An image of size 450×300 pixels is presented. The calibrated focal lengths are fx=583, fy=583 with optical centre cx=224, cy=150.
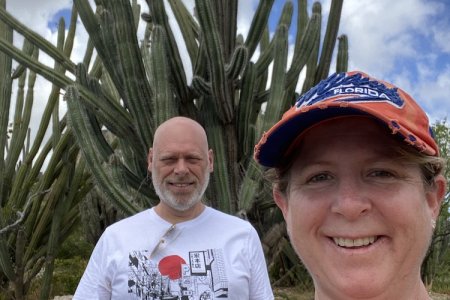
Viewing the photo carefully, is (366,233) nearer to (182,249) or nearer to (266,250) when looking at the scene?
(182,249)

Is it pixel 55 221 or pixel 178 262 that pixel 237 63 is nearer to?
pixel 178 262

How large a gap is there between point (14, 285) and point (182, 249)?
4980mm

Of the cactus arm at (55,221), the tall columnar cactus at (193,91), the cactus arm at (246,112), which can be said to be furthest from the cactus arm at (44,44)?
the cactus arm at (246,112)

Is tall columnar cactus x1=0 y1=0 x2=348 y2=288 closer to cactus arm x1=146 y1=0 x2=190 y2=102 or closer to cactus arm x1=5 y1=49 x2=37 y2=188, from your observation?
cactus arm x1=146 y1=0 x2=190 y2=102

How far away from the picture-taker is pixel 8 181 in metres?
7.31

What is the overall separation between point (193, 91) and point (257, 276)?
2.72 meters

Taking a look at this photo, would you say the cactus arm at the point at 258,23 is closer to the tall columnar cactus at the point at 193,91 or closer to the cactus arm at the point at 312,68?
the tall columnar cactus at the point at 193,91

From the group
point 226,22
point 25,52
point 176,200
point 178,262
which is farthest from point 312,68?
point 25,52

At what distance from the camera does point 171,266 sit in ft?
7.96

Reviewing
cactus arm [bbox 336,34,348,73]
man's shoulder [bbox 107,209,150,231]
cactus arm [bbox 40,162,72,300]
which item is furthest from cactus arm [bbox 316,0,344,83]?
man's shoulder [bbox 107,209,150,231]

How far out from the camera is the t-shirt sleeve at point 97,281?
8.24 feet

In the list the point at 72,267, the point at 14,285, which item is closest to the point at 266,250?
the point at 14,285

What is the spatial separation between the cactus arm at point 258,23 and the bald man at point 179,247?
2.92 metres

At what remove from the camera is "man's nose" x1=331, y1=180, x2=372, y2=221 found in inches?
41.6
